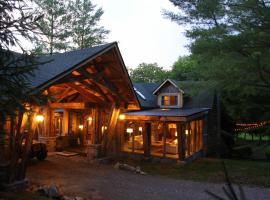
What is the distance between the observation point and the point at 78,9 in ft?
100.0

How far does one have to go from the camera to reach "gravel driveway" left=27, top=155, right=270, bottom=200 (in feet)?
29.9

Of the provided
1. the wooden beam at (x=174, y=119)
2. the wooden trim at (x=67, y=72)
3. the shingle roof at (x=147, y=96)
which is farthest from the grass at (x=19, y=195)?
the shingle roof at (x=147, y=96)

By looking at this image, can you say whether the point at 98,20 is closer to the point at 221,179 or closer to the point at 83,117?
the point at 83,117

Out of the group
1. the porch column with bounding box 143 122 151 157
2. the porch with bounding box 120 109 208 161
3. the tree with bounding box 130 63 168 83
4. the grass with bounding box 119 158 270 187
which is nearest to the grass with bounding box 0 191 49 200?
the grass with bounding box 119 158 270 187

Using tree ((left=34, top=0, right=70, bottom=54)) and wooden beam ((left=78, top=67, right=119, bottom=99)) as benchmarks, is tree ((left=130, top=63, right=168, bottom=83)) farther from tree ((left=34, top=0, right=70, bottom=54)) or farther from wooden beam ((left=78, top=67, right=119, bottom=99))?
wooden beam ((left=78, top=67, right=119, bottom=99))

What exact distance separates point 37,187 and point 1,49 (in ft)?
17.6

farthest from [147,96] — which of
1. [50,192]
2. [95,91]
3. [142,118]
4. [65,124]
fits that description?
[50,192]

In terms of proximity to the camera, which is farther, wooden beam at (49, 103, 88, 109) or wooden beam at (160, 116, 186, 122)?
wooden beam at (160, 116, 186, 122)

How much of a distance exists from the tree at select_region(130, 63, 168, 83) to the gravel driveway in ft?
113

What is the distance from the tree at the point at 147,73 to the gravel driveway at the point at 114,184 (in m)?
34.5

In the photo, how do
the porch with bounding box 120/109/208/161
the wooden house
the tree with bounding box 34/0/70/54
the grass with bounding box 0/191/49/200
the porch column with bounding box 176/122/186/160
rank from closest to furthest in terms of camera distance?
the grass with bounding box 0/191/49/200, the wooden house, the porch column with bounding box 176/122/186/160, the porch with bounding box 120/109/208/161, the tree with bounding box 34/0/70/54

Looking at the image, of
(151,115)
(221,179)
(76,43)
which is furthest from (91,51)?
(76,43)

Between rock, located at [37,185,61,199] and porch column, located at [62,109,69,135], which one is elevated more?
porch column, located at [62,109,69,135]

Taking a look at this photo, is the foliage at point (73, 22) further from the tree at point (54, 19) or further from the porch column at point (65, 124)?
the porch column at point (65, 124)
